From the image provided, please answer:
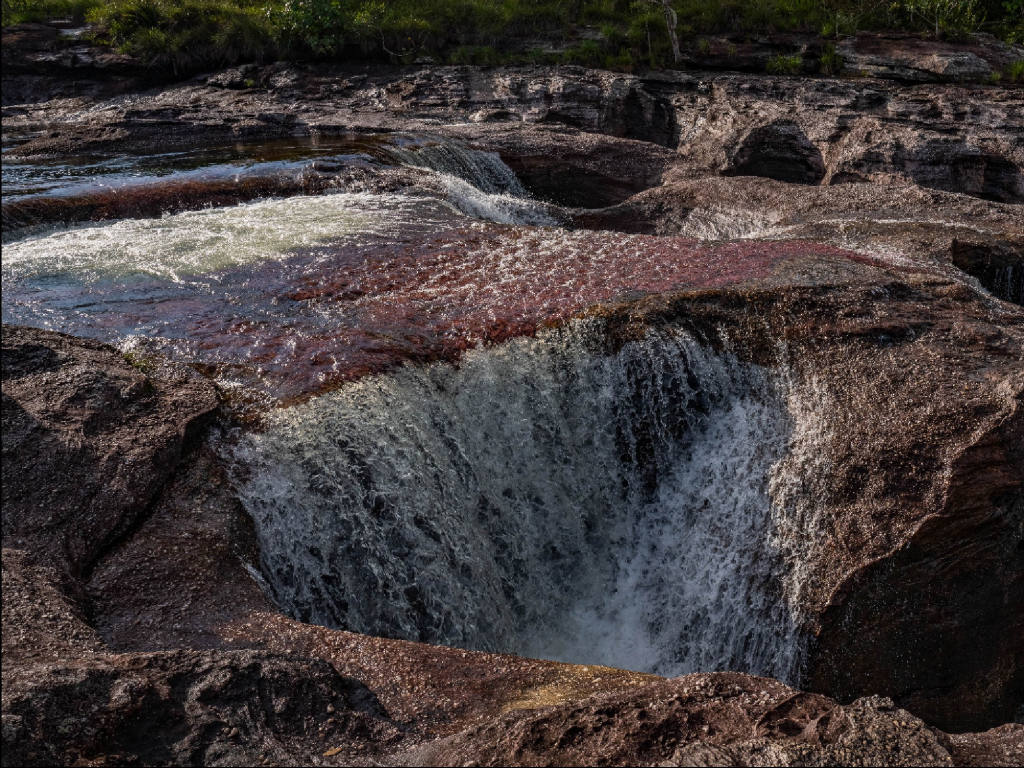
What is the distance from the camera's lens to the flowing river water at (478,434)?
4.36 metres

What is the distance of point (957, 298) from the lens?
5.79m

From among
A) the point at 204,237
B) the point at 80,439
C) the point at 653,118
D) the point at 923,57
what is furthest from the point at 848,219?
the point at 923,57

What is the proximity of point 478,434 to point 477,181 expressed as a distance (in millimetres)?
5914

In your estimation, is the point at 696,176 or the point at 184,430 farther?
the point at 696,176

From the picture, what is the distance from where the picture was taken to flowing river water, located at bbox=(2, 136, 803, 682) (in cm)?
436

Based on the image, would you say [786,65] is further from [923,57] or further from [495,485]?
[495,485]

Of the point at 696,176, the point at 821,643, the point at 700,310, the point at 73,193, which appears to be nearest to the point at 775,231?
the point at 696,176

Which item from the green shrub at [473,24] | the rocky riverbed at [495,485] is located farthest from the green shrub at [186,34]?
the rocky riverbed at [495,485]

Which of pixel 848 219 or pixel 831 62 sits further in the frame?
pixel 831 62

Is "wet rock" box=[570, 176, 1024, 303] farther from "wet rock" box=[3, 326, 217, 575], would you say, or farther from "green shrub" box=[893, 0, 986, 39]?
"green shrub" box=[893, 0, 986, 39]

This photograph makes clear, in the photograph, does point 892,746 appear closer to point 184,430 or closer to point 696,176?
point 184,430

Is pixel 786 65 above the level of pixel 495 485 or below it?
above

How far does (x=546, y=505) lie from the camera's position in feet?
17.1

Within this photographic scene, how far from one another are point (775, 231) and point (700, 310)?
131 inches
